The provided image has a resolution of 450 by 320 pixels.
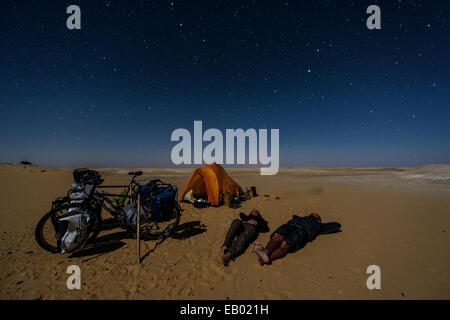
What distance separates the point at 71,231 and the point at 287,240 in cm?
541

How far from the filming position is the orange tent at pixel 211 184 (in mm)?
10096

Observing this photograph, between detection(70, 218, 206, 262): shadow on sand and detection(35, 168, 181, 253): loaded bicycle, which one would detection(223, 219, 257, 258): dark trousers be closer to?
detection(70, 218, 206, 262): shadow on sand

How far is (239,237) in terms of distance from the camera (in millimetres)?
4867

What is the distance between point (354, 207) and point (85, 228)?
11.6 m

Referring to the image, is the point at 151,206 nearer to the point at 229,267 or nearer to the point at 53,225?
the point at 53,225

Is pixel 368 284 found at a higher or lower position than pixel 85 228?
lower

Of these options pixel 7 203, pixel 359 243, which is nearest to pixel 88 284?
pixel 359 243

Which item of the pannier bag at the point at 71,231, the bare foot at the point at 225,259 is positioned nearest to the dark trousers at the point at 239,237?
the bare foot at the point at 225,259

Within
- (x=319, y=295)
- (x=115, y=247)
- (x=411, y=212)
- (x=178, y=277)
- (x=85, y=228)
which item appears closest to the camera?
(x=319, y=295)

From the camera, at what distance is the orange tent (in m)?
10.1

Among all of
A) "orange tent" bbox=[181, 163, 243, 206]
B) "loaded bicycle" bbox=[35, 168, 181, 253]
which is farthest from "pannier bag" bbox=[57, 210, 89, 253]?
"orange tent" bbox=[181, 163, 243, 206]

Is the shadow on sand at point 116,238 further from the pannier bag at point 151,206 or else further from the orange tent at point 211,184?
the orange tent at point 211,184
